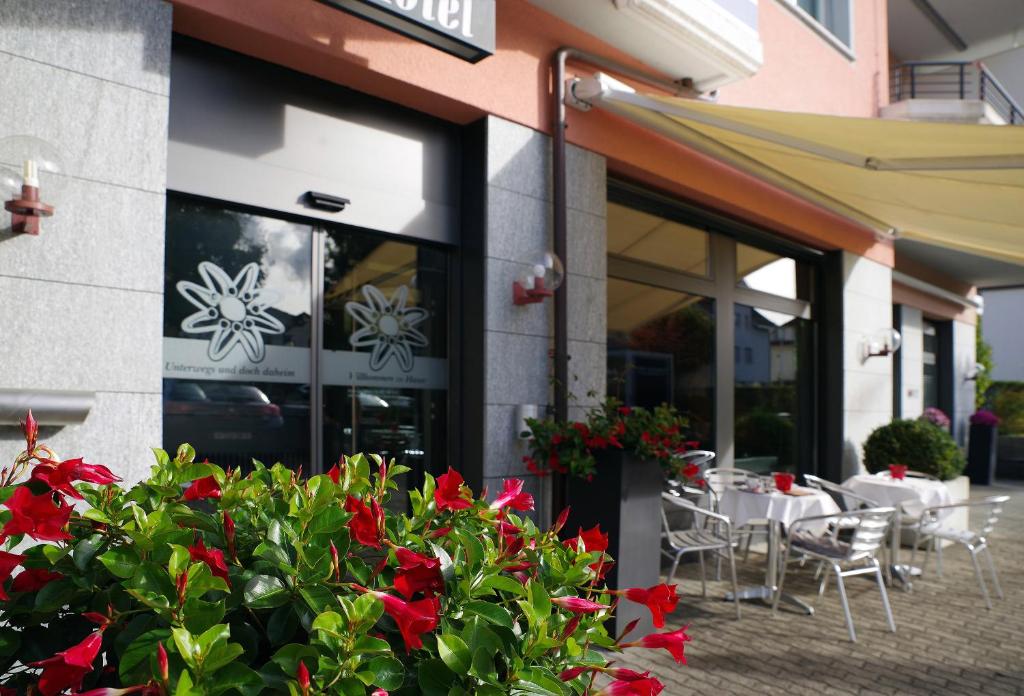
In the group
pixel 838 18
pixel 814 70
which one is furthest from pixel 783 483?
pixel 838 18

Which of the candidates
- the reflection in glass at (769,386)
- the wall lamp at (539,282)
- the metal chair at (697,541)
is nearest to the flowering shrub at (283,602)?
the wall lamp at (539,282)

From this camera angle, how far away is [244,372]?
4223mm

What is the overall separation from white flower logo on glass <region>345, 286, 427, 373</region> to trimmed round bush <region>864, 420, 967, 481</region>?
230 inches

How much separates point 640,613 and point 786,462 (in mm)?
4641

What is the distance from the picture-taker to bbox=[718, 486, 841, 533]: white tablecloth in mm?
5781

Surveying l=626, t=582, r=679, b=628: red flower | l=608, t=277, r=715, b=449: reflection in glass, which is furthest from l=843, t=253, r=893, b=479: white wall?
l=626, t=582, r=679, b=628: red flower

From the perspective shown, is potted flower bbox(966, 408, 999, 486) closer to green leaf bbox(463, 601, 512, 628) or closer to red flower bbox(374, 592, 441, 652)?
green leaf bbox(463, 601, 512, 628)

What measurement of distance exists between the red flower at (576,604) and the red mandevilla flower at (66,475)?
26.5 inches

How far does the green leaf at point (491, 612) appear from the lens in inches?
40.2

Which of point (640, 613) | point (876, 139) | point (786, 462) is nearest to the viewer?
point (640, 613)

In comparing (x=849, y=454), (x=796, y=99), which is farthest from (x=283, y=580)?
(x=849, y=454)

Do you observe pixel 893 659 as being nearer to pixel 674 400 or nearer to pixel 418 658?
pixel 674 400

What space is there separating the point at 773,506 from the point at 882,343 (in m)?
4.80

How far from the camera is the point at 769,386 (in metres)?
8.63
